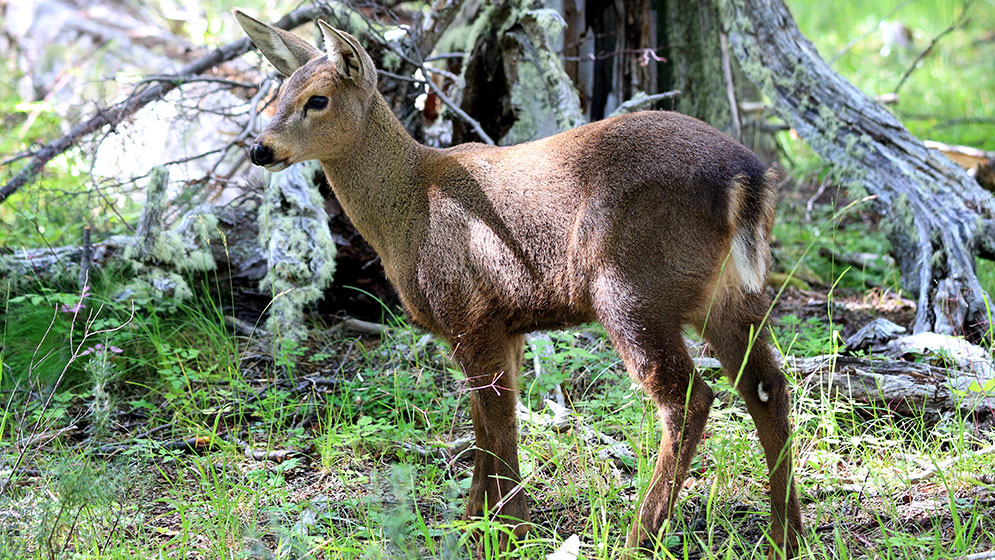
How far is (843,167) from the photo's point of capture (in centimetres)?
536

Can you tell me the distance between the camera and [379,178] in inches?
158

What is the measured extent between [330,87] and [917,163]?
3485 millimetres

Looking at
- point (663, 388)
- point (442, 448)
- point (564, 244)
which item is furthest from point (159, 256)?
point (663, 388)

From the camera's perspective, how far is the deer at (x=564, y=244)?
3.28 m

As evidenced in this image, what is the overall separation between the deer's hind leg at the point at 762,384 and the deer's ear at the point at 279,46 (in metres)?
2.23

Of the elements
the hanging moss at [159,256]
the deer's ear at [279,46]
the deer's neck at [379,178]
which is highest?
the deer's ear at [279,46]

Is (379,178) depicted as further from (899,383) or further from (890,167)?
(890,167)

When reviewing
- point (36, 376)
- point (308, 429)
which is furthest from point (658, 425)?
point (36, 376)

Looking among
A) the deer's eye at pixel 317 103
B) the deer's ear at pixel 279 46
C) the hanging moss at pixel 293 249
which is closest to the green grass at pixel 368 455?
the hanging moss at pixel 293 249

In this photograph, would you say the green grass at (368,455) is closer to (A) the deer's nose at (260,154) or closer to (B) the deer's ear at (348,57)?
(A) the deer's nose at (260,154)

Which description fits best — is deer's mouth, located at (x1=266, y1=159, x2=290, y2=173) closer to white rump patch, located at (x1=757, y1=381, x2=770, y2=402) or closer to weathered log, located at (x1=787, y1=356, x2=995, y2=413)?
white rump patch, located at (x1=757, y1=381, x2=770, y2=402)

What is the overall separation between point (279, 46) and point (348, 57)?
0.44 metres

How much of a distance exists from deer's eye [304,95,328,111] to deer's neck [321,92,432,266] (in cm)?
23

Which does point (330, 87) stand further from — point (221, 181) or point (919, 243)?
point (919, 243)
